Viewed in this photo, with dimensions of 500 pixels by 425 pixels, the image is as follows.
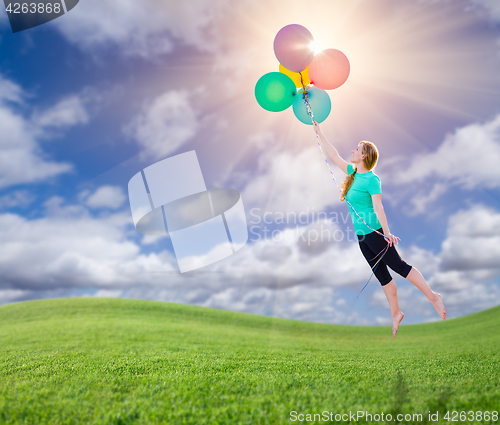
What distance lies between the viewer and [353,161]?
5.30 metres

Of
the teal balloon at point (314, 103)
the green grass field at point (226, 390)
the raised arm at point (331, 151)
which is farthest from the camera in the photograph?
the teal balloon at point (314, 103)

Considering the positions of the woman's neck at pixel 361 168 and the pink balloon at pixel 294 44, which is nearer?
the woman's neck at pixel 361 168

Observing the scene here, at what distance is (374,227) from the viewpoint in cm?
514

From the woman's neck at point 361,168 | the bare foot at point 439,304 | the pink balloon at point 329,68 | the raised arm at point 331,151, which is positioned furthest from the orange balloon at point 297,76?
the bare foot at point 439,304

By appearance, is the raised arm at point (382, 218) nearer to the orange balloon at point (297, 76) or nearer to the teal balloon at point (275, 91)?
the teal balloon at point (275, 91)

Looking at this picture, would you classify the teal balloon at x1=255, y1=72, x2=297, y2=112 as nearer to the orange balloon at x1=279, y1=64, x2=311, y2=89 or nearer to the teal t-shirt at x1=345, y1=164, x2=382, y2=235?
the orange balloon at x1=279, y1=64, x2=311, y2=89

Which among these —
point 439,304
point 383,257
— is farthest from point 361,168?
point 439,304

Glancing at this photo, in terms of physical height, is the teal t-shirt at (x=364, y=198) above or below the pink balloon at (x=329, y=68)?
below

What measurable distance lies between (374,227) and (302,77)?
3.78 m

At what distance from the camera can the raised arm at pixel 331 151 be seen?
579cm

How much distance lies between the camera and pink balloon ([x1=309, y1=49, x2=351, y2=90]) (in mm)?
6199

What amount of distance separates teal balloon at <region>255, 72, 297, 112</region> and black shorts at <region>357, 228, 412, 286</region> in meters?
3.27

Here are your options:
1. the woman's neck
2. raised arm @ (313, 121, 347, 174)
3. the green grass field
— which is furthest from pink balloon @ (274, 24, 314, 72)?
the green grass field

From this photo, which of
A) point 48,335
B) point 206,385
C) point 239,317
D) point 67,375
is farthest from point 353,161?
point 239,317
